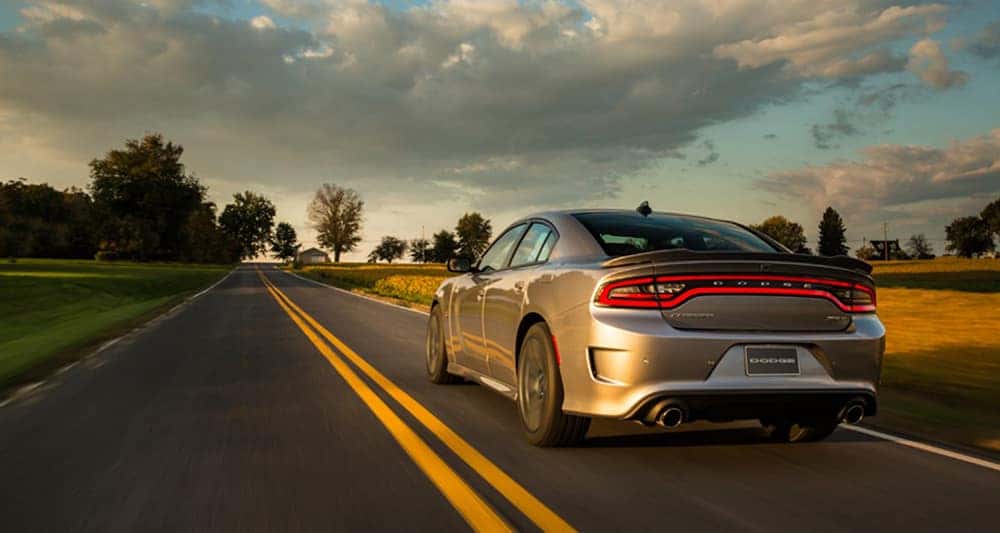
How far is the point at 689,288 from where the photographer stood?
464cm

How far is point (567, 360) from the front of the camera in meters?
5.00

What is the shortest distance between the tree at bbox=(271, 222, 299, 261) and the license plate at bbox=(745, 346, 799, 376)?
195939 mm

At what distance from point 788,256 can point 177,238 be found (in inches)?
3847

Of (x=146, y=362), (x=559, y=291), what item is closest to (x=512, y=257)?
(x=559, y=291)

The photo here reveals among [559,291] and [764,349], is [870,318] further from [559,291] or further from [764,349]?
[559,291]

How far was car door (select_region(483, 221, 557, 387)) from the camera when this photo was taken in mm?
5949

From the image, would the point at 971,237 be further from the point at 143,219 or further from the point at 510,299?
the point at 510,299

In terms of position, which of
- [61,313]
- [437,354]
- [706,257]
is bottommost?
[61,313]

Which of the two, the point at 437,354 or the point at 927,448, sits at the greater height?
the point at 437,354

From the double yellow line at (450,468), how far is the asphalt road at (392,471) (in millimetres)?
32

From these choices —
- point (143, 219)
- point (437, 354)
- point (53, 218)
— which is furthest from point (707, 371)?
point (53, 218)

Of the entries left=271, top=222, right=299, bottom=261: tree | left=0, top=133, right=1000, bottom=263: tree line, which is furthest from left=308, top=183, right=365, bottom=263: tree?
left=271, top=222, right=299, bottom=261: tree

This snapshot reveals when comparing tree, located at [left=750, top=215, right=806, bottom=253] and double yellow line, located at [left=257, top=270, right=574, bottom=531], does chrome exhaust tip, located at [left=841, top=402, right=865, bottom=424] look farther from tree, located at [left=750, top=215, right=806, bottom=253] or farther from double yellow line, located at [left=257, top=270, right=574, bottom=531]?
tree, located at [left=750, top=215, right=806, bottom=253]

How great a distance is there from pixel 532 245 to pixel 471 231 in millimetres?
166747
